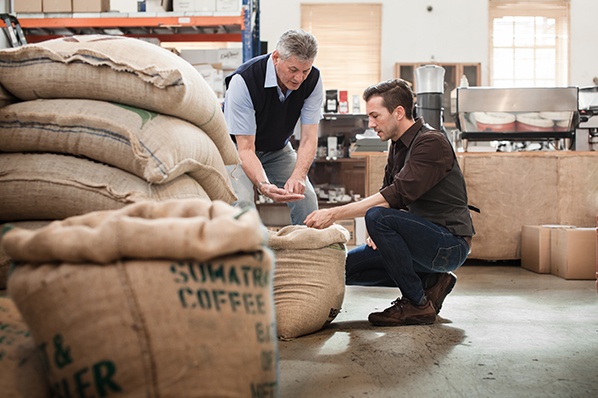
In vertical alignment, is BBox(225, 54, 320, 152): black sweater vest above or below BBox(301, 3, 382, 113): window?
below

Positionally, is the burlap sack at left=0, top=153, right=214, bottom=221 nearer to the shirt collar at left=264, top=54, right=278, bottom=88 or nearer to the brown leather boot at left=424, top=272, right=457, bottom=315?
the shirt collar at left=264, top=54, right=278, bottom=88

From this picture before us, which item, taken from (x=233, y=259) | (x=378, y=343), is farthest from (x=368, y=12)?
(x=233, y=259)

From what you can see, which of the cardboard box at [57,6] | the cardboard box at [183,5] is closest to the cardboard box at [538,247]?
the cardboard box at [183,5]

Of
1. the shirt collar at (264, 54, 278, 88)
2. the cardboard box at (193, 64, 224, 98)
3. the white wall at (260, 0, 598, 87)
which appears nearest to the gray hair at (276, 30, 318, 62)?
the shirt collar at (264, 54, 278, 88)

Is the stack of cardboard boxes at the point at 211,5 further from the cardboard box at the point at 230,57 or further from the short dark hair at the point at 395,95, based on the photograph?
the short dark hair at the point at 395,95

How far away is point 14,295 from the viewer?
0.67 m

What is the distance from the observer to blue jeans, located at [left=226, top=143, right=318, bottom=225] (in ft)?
7.00

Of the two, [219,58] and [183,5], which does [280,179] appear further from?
[183,5]

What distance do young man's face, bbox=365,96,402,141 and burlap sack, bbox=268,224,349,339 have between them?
1.86ft

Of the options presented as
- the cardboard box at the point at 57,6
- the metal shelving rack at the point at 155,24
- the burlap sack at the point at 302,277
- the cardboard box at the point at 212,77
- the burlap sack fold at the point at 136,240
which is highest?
the cardboard box at the point at 57,6

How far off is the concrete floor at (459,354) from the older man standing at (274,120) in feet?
2.09

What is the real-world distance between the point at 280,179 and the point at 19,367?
1.59 m

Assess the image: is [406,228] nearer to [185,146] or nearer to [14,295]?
[185,146]

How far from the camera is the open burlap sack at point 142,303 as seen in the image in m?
0.64
